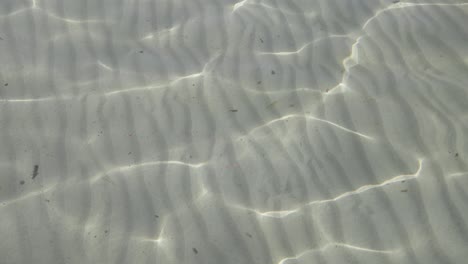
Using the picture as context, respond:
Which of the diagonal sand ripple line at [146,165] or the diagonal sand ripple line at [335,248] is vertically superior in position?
the diagonal sand ripple line at [146,165]

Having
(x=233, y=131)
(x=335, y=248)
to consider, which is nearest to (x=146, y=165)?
(x=233, y=131)

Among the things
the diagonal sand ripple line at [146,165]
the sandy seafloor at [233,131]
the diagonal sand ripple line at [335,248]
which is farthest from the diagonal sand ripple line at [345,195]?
the diagonal sand ripple line at [146,165]

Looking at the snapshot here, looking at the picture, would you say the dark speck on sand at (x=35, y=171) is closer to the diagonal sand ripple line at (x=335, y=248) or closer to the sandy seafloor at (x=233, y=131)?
the sandy seafloor at (x=233, y=131)

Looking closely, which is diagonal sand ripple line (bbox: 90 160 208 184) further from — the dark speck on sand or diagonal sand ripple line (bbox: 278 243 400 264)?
diagonal sand ripple line (bbox: 278 243 400 264)

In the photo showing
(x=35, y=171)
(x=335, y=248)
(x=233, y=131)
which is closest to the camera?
(x=335, y=248)

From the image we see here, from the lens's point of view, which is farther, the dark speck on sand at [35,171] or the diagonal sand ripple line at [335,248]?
the dark speck on sand at [35,171]

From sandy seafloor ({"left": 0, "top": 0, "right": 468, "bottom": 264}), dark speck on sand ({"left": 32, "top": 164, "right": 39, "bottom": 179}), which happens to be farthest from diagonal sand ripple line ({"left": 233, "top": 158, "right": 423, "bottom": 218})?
dark speck on sand ({"left": 32, "top": 164, "right": 39, "bottom": 179})

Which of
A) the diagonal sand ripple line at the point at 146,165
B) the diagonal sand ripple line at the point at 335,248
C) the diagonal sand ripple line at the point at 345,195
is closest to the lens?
the diagonal sand ripple line at the point at 335,248

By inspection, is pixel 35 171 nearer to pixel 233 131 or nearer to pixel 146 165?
pixel 146 165

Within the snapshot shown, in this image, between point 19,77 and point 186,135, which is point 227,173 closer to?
point 186,135

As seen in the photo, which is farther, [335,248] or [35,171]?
[35,171]
